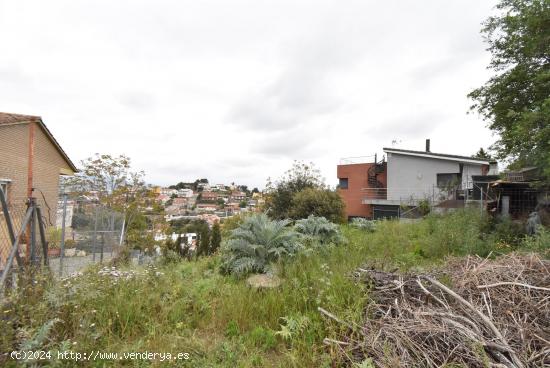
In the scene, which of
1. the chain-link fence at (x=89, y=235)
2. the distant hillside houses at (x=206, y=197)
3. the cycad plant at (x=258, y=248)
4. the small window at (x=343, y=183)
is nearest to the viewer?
the cycad plant at (x=258, y=248)

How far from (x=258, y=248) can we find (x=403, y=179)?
71.2ft

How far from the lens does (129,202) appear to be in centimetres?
1698

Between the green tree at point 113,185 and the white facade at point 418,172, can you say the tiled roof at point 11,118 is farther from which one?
the white facade at point 418,172

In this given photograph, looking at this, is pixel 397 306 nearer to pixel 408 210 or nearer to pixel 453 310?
pixel 453 310

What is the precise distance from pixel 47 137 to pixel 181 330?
1561 cm

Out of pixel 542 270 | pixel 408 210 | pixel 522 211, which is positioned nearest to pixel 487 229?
pixel 522 211

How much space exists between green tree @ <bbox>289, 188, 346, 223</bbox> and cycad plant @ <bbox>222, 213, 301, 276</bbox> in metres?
9.89

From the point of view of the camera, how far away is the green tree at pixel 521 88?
6258mm

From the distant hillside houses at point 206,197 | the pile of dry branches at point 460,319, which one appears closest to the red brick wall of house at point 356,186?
the distant hillside houses at point 206,197

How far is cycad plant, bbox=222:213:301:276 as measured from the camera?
4.80 metres

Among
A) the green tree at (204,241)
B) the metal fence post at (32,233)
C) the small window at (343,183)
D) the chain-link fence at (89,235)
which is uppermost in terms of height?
the small window at (343,183)

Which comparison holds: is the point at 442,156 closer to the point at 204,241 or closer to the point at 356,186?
the point at 356,186

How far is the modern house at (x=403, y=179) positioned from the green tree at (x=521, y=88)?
8.94 metres

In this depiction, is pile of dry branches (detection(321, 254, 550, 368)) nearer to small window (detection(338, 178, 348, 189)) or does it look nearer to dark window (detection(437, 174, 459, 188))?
dark window (detection(437, 174, 459, 188))
